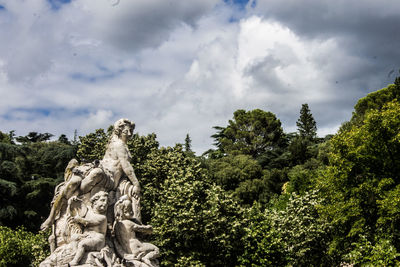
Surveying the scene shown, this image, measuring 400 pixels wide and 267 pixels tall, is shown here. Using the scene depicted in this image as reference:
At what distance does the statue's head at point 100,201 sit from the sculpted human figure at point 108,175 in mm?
409

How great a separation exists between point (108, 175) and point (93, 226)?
1.54 m

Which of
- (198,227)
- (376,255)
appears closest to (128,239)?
(198,227)

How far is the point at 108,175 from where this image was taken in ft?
33.9

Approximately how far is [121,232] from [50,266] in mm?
1797

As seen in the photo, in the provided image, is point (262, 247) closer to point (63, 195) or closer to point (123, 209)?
point (123, 209)

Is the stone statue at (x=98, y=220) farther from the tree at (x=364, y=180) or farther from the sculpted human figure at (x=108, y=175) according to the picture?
the tree at (x=364, y=180)

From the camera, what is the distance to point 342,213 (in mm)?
19312

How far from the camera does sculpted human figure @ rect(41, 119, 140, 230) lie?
31.8ft

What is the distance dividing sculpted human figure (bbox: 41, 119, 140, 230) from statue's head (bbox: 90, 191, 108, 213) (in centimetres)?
A: 41

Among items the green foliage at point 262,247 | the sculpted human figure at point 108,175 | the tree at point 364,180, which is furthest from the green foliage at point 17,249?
the tree at point 364,180

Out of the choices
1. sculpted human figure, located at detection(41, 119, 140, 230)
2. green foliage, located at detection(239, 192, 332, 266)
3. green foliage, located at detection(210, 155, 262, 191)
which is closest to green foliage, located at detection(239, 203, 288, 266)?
green foliage, located at detection(239, 192, 332, 266)

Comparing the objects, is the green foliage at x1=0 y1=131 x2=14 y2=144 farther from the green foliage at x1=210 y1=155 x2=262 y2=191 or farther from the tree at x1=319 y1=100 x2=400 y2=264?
the tree at x1=319 y1=100 x2=400 y2=264

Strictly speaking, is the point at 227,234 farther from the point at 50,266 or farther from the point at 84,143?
the point at 84,143

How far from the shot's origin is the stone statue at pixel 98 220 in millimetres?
8890
